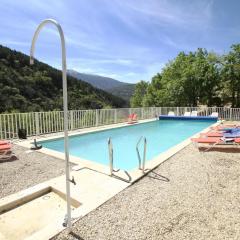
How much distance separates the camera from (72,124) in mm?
9523

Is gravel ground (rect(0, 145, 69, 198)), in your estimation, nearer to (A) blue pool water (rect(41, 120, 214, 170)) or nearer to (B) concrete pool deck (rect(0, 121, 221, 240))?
(B) concrete pool deck (rect(0, 121, 221, 240))

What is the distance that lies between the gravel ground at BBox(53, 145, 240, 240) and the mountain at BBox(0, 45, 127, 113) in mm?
21485

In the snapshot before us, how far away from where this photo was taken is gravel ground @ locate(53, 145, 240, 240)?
2404 millimetres

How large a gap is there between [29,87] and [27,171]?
1049 inches

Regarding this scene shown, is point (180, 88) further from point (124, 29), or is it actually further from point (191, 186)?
point (191, 186)

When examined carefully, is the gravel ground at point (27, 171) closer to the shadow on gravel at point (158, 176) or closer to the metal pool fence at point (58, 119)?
the shadow on gravel at point (158, 176)

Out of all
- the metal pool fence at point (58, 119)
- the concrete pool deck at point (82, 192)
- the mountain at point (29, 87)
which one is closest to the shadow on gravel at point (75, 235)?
the concrete pool deck at point (82, 192)

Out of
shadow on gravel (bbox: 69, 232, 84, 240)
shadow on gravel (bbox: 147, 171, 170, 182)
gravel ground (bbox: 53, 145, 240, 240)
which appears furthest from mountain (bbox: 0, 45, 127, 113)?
shadow on gravel (bbox: 69, 232, 84, 240)

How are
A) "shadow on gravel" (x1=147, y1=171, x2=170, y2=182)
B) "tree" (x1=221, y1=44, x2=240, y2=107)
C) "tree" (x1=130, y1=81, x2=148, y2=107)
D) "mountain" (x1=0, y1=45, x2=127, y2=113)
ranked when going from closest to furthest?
"shadow on gravel" (x1=147, y1=171, x2=170, y2=182) → "tree" (x1=221, y1=44, x2=240, y2=107) → "mountain" (x1=0, y1=45, x2=127, y2=113) → "tree" (x1=130, y1=81, x2=148, y2=107)

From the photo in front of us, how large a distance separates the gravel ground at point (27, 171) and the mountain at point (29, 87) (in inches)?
735

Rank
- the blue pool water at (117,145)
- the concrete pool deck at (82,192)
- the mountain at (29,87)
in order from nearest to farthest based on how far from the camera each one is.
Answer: the concrete pool deck at (82,192) → the blue pool water at (117,145) → the mountain at (29,87)

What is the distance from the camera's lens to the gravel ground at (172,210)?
2404mm

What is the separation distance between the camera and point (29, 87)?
28.6 meters

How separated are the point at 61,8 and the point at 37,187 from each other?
233 inches
